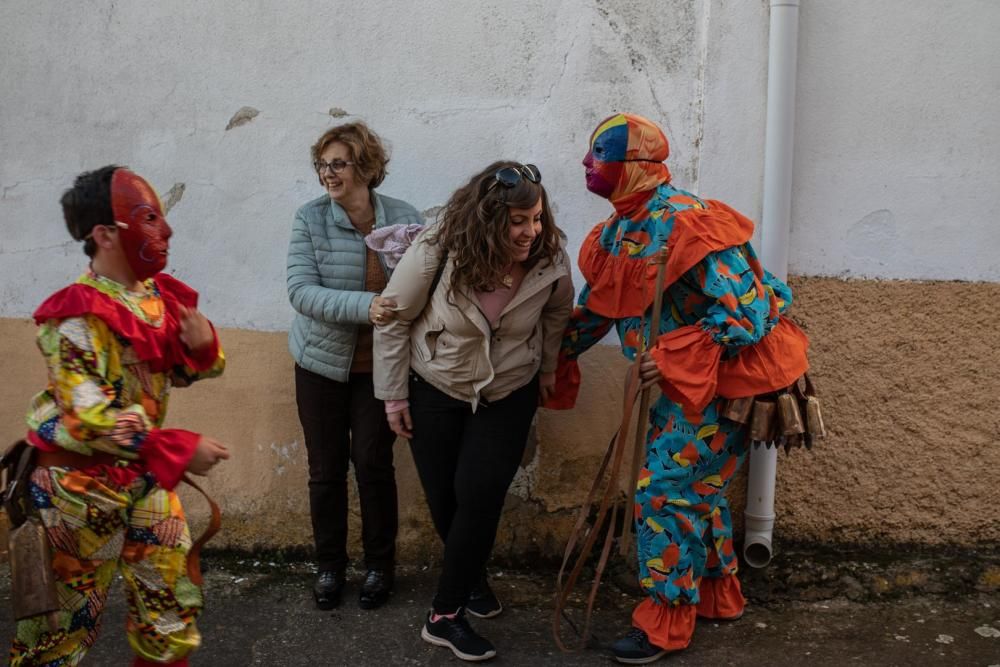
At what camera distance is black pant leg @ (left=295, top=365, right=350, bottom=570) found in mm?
3777

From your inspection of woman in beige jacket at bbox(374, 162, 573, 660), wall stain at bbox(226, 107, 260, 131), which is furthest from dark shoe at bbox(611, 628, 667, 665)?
wall stain at bbox(226, 107, 260, 131)

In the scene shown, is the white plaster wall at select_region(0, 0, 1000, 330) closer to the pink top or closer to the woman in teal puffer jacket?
the woman in teal puffer jacket

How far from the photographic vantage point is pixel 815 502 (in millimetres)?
4113

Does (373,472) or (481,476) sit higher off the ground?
(481,476)

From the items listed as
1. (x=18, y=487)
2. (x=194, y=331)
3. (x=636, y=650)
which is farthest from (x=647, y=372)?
(x=18, y=487)

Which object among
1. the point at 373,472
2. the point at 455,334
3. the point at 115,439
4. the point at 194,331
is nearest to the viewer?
the point at 115,439

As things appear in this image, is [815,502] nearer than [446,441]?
No

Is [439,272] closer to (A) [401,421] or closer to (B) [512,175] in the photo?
(B) [512,175]

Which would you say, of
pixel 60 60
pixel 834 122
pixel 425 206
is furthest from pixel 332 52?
pixel 834 122

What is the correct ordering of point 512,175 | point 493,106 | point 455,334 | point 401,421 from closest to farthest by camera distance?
point 512,175 < point 455,334 < point 401,421 < point 493,106

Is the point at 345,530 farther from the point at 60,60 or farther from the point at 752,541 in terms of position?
the point at 60,60

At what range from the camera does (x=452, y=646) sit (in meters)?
3.57

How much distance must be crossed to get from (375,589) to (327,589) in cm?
18

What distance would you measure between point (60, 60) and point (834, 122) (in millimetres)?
2950
